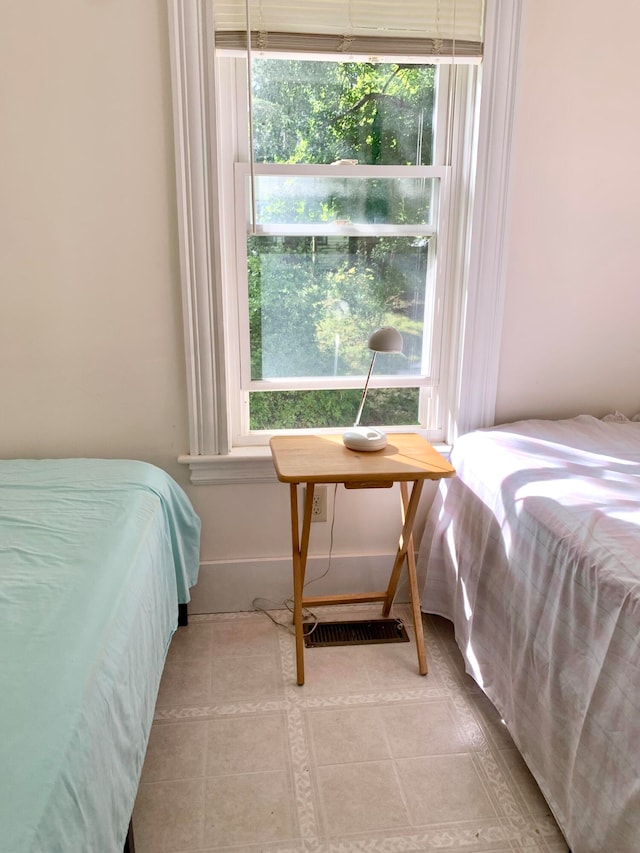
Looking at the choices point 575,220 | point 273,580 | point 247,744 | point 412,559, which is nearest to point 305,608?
point 273,580

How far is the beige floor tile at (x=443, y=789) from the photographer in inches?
57.8

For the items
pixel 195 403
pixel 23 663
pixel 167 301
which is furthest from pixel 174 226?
pixel 23 663

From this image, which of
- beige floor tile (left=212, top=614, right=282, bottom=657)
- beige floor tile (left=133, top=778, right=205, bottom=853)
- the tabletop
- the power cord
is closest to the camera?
beige floor tile (left=133, top=778, right=205, bottom=853)

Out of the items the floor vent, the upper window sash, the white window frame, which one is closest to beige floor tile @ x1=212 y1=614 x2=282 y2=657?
the floor vent

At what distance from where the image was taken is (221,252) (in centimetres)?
192

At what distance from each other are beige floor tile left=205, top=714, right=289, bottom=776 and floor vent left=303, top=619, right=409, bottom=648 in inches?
14.5

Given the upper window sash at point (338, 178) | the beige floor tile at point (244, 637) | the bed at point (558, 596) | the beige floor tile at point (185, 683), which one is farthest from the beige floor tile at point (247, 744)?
the upper window sash at point (338, 178)

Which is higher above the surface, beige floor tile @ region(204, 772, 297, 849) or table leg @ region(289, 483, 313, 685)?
table leg @ region(289, 483, 313, 685)

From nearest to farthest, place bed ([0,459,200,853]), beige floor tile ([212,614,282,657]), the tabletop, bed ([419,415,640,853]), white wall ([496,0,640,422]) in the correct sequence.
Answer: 1. bed ([0,459,200,853])
2. bed ([419,415,640,853])
3. the tabletop
4. white wall ([496,0,640,422])
5. beige floor tile ([212,614,282,657])

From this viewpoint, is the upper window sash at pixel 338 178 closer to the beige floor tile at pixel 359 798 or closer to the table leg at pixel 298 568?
the table leg at pixel 298 568

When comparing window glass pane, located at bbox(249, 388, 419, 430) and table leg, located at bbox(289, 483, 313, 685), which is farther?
Answer: window glass pane, located at bbox(249, 388, 419, 430)

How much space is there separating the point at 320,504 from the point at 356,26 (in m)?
1.51

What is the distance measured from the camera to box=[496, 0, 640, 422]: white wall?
6.27 ft

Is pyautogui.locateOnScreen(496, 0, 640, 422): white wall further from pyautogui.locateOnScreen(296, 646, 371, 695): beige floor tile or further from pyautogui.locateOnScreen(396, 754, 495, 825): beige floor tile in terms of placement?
pyautogui.locateOnScreen(396, 754, 495, 825): beige floor tile
